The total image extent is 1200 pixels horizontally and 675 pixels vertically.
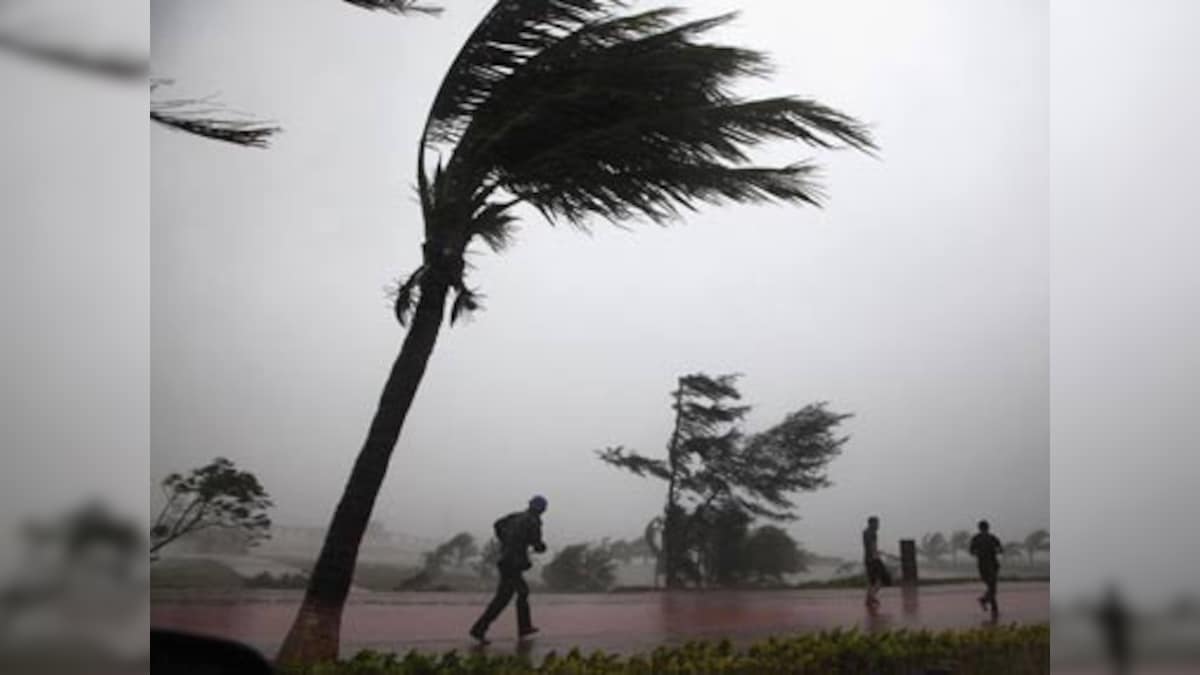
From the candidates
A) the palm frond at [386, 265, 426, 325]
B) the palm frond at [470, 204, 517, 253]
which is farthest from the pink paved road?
the palm frond at [470, 204, 517, 253]

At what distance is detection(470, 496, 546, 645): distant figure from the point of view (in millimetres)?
2340

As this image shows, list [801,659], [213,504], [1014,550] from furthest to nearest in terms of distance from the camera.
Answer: [1014,550] < [801,659] < [213,504]

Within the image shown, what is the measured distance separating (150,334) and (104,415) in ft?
0.81

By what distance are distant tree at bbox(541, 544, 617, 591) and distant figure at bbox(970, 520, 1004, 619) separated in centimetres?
94

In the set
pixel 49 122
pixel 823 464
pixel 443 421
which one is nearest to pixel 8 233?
pixel 49 122

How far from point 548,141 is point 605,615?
1.07 metres

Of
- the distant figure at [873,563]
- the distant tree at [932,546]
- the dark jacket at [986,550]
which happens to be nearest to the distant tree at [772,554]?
the distant figure at [873,563]

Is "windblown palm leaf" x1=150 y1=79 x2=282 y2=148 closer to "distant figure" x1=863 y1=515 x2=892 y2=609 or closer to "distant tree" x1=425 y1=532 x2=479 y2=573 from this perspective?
"distant tree" x1=425 y1=532 x2=479 y2=573

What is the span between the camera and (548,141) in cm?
241

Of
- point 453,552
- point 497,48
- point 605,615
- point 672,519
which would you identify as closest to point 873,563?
point 672,519

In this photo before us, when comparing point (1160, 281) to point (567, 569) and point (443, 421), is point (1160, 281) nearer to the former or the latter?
point (567, 569)

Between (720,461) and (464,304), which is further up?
(464,304)

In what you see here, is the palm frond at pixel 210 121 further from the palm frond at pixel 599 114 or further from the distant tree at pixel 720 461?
the distant tree at pixel 720 461

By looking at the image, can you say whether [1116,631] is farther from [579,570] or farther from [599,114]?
[599,114]
